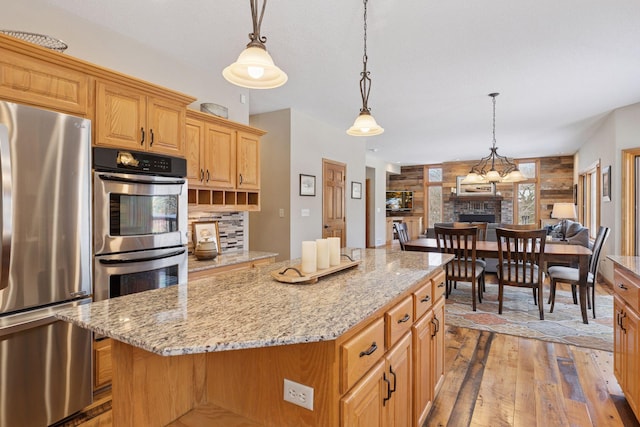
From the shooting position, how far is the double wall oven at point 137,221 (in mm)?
2164

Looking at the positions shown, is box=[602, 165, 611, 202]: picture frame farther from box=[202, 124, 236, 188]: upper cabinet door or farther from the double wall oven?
the double wall oven

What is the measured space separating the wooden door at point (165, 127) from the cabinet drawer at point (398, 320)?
2102mm

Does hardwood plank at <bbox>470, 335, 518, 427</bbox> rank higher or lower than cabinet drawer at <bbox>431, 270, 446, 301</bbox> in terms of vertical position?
lower

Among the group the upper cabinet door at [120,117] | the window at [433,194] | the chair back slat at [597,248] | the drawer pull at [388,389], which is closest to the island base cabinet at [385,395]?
the drawer pull at [388,389]

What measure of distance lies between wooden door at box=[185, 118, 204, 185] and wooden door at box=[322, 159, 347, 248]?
2.77 metres

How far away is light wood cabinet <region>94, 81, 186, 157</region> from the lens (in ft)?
7.27

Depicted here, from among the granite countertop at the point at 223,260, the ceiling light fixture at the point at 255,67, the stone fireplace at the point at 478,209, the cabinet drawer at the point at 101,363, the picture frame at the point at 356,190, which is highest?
the ceiling light fixture at the point at 255,67

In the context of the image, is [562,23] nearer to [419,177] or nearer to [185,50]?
[185,50]

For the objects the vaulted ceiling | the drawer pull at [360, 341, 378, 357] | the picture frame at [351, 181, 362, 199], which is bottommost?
the drawer pull at [360, 341, 378, 357]

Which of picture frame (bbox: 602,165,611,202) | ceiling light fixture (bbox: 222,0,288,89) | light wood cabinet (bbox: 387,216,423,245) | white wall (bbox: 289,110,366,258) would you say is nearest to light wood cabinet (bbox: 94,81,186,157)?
ceiling light fixture (bbox: 222,0,288,89)

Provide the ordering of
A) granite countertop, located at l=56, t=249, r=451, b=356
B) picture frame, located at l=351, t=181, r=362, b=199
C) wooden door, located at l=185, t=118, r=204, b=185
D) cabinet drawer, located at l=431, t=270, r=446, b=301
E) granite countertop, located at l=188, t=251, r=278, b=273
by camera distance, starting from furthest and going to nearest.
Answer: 1. picture frame, located at l=351, t=181, r=362, b=199
2. wooden door, located at l=185, t=118, r=204, b=185
3. granite countertop, located at l=188, t=251, r=278, b=273
4. cabinet drawer, located at l=431, t=270, r=446, b=301
5. granite countertop, located at l=56, t=249, r=451, b=356

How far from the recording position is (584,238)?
5.32 m

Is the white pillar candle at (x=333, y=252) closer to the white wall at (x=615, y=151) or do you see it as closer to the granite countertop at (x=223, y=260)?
the granite countertop at (x=223, y=260)

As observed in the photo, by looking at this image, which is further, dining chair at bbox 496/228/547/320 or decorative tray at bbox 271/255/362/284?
dining chair at bbox 496/228/547/320
